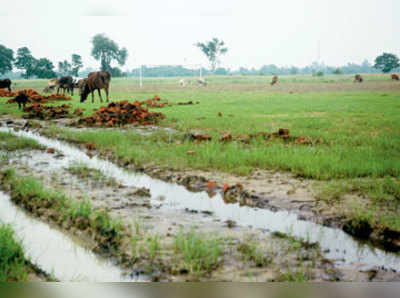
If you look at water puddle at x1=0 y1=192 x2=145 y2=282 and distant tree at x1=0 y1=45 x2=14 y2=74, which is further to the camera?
distant tree at x1=0 y1=45 x2=14 y2=74

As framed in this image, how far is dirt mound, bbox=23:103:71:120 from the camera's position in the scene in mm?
6839

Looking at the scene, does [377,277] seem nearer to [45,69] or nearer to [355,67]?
[355,67]

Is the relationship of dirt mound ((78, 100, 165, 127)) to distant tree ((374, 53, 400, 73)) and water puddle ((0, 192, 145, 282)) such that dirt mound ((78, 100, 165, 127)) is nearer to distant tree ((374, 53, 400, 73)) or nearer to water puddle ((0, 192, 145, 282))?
water puddle ((0, 192, 145, 282))

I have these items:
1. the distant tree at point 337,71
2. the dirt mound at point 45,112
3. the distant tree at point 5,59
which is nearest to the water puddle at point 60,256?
the distant tree at point 5,59

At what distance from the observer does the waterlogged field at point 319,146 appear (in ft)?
A: 8.67

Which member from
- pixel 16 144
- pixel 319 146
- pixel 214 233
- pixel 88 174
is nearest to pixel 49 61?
pixel 88 174

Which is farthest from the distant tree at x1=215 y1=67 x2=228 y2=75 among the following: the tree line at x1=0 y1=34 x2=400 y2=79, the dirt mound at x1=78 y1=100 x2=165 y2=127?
the dirt mound at x1=78 y1=100 x2=165 y2=127

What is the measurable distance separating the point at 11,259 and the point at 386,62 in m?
3.06

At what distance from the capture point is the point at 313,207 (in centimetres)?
255

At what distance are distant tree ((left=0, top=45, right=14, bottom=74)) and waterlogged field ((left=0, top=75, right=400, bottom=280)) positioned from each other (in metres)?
0.32

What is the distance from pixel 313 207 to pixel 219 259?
108 cm

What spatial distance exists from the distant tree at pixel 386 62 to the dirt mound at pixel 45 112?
20.2 ft

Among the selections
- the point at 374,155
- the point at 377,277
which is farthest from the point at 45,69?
the point at 374,155

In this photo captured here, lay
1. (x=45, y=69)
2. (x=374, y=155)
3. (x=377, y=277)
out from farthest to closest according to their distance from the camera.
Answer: (x=374, y=155)
(x=45, y=69)
(x=377, y=277)
